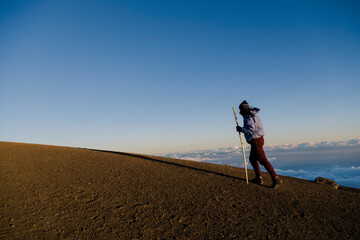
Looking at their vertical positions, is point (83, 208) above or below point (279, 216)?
below

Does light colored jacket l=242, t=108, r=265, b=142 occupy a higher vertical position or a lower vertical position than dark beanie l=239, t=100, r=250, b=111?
lower

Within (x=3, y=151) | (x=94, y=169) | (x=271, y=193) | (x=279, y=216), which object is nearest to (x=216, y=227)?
(x=279, y=216)

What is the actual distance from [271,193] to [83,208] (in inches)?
216

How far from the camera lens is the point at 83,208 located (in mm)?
5098

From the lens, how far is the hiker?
20.6ft

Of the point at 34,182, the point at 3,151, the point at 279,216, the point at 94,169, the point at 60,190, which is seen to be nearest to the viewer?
the point at 279,216

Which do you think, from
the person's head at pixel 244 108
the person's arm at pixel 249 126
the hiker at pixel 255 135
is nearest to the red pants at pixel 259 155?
the hiker at pixel 255 135

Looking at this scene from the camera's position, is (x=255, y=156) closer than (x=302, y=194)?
No

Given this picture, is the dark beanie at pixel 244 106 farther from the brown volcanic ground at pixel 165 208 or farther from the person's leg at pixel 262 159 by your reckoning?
the brown volcanic ground at pixel 165 208

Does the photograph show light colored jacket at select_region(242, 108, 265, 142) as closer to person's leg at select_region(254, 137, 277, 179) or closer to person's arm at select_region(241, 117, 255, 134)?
person's arm at select_region(241, 117, 255, 134)

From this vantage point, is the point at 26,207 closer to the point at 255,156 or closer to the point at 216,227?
the point at 216,227

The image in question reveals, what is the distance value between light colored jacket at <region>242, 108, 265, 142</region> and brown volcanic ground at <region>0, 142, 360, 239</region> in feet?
5.77

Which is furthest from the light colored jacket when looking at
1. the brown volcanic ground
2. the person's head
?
the brown volcanic ground

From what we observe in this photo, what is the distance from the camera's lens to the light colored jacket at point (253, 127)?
6340 mm
